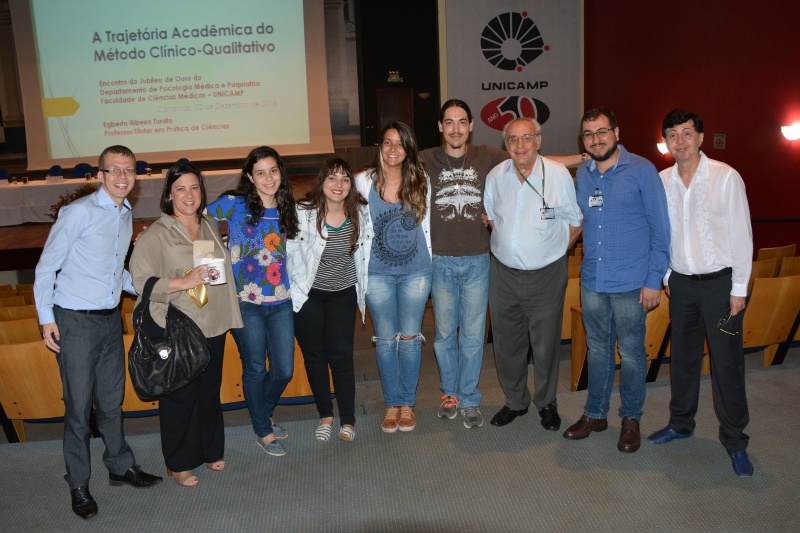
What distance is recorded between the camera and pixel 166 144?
37.4 feet

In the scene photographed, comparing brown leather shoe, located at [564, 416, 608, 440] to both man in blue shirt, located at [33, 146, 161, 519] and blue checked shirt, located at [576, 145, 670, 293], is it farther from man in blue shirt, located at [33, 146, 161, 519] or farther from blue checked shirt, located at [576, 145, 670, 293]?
man in blue shirt, located at [33, 146, 161, 519]

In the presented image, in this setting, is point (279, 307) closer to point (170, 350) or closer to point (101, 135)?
point (170, 350)

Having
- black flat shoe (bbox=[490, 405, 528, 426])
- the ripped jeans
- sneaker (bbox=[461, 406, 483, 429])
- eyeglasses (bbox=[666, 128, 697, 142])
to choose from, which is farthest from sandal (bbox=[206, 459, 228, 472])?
eyeglasses (bbox=[666, 128, 697, 142])

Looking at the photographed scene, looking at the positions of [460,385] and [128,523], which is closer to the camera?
[128,523]

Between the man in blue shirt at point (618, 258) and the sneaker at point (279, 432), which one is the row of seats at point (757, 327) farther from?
the sneaker at point (279, 432)

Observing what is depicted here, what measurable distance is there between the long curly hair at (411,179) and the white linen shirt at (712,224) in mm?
1169

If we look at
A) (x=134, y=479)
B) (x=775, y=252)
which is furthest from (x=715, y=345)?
(x=775, y=252)

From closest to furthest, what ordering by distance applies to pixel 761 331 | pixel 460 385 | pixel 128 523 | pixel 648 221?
pixel 128 523
pixel 648 221
pixel 460 385
pixel 761 331

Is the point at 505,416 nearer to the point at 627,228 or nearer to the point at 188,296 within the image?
the point at 627,228

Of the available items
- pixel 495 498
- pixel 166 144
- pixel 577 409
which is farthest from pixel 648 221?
pixel 166 144

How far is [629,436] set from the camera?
3.19 metres

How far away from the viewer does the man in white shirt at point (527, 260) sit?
10.8 feet

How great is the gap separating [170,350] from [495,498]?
4.88 ft

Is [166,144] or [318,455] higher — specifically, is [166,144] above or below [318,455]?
above
